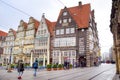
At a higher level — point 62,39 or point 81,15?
point 81,15

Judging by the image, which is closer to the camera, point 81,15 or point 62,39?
point 62,39

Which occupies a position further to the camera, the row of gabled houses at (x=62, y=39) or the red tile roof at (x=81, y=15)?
the red tile roof at (x=81, y=15)

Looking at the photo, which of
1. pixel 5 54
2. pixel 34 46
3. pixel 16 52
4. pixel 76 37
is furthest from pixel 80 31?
pixel 5 54

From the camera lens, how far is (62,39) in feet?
156

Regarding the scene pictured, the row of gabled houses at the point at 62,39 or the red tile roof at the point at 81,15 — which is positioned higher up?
the red tile roof at the point at 81,15

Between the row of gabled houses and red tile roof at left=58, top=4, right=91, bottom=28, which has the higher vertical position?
red tile roof at left=58, top=4, right=91, bottom=28

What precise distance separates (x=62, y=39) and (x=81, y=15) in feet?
29.2

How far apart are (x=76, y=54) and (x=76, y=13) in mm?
13326

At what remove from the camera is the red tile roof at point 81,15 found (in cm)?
4606

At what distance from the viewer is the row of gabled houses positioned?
44.4 metres

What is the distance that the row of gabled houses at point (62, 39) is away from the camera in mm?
44406

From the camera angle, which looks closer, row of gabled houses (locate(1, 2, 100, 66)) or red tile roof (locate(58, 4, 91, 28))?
row of gabled houses (locate(1, 2, 100, 66))

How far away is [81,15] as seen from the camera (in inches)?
1930

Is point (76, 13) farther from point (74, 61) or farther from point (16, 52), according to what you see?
point (16, 52)
